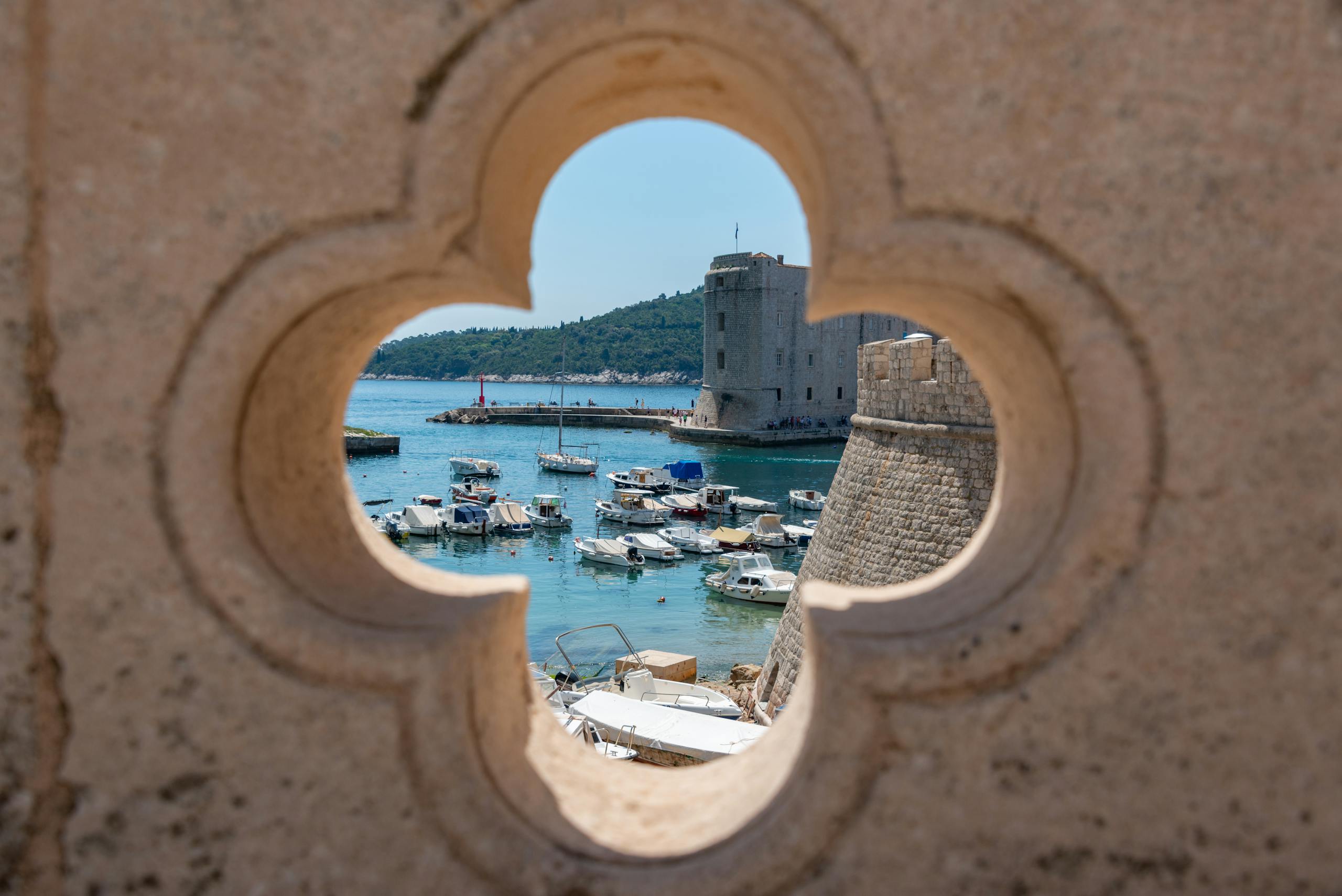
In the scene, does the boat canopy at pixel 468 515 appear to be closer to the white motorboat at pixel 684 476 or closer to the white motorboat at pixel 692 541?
the white motorboat at pixel 692 541

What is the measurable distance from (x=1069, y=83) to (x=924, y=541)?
9990mm

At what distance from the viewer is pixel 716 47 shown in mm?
2025

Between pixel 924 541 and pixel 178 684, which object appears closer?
pixel 178 684

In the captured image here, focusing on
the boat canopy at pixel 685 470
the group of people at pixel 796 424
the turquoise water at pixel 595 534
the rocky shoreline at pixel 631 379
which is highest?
the rocky shoreline at pixel 631 379

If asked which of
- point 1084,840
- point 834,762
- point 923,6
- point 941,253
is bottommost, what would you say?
point 1084,840

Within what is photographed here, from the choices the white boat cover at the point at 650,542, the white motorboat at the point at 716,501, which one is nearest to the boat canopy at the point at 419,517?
the white boat cover at the point at 650,542

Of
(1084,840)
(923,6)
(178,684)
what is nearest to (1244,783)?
(1084,840)

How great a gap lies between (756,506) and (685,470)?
712 cm

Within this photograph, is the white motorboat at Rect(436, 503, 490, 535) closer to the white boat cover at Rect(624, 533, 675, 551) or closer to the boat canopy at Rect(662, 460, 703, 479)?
the white boat cover at Rect(624, 533, 675, 551)

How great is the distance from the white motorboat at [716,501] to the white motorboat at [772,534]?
609 centimetres

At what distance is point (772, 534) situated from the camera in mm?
33750

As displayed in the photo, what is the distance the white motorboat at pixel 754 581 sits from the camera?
26500 millimetres

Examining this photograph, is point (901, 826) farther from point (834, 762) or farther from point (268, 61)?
point (268, 61)

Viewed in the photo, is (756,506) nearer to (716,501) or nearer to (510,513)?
(716,501)
